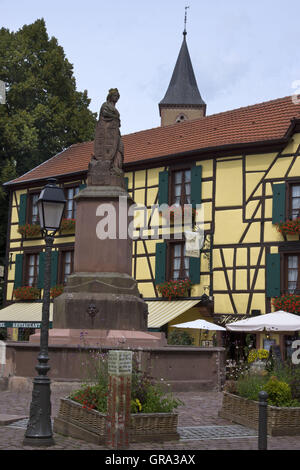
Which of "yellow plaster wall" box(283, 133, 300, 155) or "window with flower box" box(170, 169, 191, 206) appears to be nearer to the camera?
"yellow plaster wall" box(283, 133, 300, 155)

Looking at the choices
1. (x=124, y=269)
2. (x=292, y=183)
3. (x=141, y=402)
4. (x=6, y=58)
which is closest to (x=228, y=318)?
(x=292, y=183)

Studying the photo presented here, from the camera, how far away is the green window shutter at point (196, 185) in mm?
24016

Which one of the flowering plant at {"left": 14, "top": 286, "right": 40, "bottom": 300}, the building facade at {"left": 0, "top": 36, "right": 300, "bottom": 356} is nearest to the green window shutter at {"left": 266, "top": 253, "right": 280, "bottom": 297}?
the building facade at {"left": 0, "top": 36, "right": 300, "bottom": 356}

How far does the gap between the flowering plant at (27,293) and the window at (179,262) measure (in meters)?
6.52

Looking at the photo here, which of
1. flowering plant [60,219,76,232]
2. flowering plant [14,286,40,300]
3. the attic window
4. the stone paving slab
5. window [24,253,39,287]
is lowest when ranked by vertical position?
the stone paving slab

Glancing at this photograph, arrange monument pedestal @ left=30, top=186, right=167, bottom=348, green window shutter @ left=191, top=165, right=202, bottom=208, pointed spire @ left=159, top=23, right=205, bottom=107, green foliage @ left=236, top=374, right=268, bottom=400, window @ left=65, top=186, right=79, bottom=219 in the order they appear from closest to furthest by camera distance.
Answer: green foliage @ left=236, top=374, right=268, bottom=400
monument pedestal @ left=30, top=186, right=167, bottom=348
green window shutter @ left=191, top=165, right=202, bottom=208
window @ left=65, top=186, right=79, bottom=219
pointed spire @ left=159, top=23, right=205, bottom=107

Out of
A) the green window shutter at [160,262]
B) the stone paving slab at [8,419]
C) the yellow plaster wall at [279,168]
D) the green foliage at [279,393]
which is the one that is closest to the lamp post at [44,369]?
the stone paving slab at [8,419]

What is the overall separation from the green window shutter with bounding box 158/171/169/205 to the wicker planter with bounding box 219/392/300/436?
50.0 ft

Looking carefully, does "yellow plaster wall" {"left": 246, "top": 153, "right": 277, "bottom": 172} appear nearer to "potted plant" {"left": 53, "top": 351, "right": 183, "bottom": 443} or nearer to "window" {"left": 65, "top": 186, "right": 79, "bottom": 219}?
"window" {"left": 65, "top": 186, "right": 79, "bottom": 219}

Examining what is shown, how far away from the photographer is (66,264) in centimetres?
2784

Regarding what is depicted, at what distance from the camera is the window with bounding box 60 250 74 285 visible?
2764 cm

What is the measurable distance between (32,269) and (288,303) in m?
12.4

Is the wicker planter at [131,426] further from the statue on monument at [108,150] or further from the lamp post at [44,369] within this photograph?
the statue on monument at [108,150]
